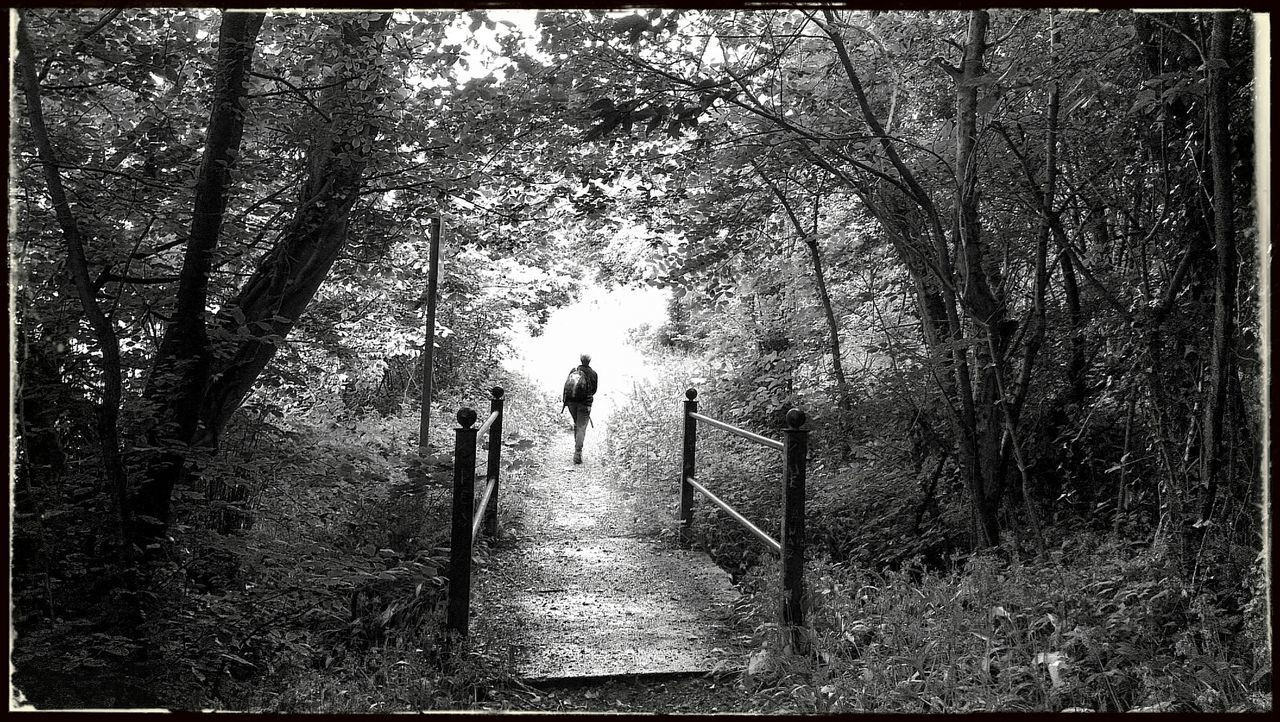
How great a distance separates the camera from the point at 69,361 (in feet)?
11.3

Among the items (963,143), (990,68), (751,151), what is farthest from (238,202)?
(990,68)

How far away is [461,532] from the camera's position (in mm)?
3854

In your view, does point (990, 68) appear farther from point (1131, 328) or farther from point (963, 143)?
point (1131, 328)

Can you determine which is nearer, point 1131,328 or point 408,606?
point 1131,328

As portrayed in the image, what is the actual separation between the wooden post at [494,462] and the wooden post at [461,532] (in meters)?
2.01

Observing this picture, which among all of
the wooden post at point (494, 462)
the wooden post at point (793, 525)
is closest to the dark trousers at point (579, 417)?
the wooden post at point (494, 462)

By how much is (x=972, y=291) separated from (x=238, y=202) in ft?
14.0

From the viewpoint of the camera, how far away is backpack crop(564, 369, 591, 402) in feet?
36.7

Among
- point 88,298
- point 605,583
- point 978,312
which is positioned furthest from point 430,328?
point 978,312

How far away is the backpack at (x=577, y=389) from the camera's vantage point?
11.2 metres

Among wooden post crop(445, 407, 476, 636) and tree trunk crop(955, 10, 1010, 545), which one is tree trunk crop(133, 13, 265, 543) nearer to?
wooden post crop(445, 407, 476, 636)

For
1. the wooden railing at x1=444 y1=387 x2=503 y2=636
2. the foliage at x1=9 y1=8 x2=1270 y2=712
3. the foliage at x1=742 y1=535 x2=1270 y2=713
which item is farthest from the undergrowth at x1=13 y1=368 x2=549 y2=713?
the foliage at x1=742 y1=535 x2=1270 y2=713

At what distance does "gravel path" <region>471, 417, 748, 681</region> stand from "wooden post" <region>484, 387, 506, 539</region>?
0.15 metres

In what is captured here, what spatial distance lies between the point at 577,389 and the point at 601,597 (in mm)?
6360
